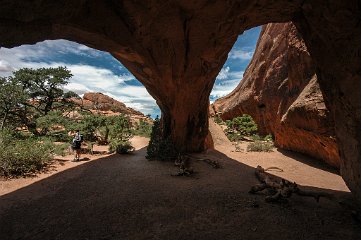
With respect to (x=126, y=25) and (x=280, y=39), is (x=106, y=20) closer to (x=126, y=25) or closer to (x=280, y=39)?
(x=126, y=25)

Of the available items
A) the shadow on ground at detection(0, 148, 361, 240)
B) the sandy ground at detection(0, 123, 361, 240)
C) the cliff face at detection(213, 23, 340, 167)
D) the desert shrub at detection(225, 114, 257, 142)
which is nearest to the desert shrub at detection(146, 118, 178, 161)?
the sandy ground at detection(0, 123, 361, 240)

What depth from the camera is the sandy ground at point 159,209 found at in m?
4.41

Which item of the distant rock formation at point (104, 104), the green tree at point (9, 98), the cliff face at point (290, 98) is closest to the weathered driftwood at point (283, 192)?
the cliff face at point (290, 98)

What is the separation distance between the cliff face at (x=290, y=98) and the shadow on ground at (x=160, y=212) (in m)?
4.75

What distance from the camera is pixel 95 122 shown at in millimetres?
15992

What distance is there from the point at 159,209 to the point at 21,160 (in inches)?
259

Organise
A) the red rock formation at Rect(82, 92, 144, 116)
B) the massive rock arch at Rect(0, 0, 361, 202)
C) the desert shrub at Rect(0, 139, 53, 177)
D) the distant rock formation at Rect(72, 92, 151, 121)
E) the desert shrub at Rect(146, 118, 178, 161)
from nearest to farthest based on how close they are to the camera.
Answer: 1. the massive rock arch at Rect(0, 0, 361, 202)
2. the desert shrub at Rect(0, 139, 53, 177)
3. the desert shrub at Rect(146, 118, 178, 161)
4. the distant rock formation at Rect(72, 92, 151, 121)
5. the red rock formation at Rect(82, 92, 144, 116)

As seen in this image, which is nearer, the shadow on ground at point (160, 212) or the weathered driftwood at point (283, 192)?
the shadow on ground at point (160, 212)

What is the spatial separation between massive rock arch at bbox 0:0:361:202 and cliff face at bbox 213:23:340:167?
11.4ft

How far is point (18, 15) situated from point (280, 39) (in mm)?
15500

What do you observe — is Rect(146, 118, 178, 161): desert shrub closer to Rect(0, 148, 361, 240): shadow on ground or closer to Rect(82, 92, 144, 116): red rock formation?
Rect(0, 148, 361, 240): shadow on ground

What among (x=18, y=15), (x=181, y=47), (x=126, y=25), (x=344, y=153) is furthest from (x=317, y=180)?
(x=18, y=15)

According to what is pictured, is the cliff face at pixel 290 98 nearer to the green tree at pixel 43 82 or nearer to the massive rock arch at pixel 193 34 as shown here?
the massive rock arch at pixel 193 34

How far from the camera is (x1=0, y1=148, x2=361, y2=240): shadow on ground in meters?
4.38
